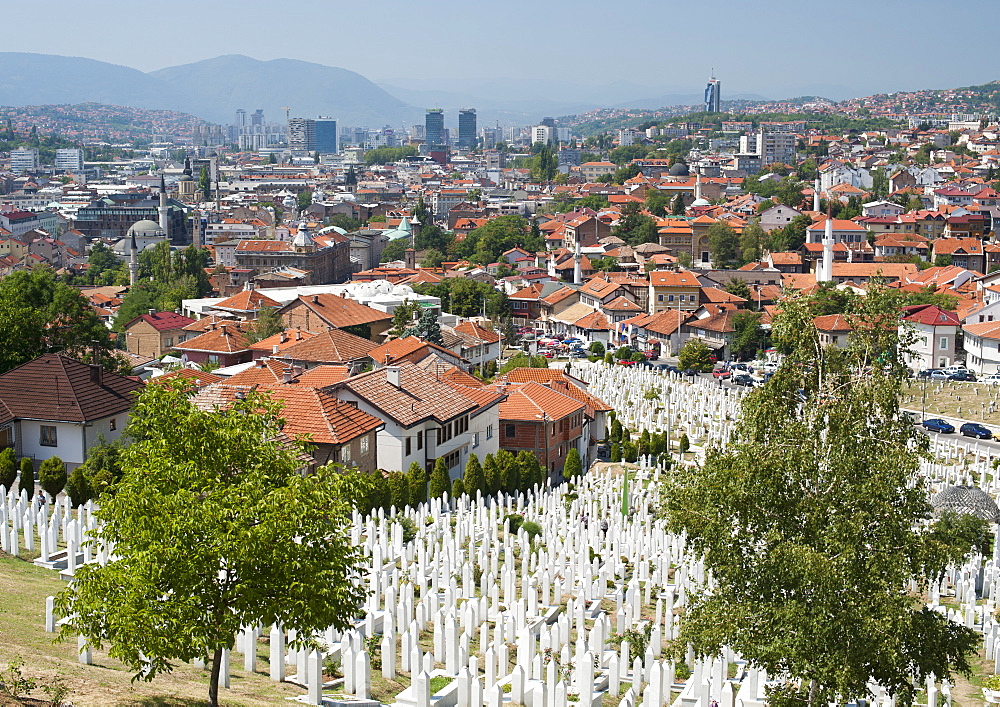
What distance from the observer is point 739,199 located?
120375mm

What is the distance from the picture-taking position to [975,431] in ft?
138

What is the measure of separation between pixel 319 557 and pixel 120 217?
13200 cm

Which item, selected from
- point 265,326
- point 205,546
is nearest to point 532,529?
point 205,546

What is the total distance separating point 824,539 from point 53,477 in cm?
1573

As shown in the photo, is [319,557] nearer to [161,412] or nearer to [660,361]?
[161,412]

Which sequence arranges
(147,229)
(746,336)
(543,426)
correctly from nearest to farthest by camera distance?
1. (543,426)
2. (746,336)
3. (147,229)

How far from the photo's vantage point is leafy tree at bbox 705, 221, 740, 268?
92.9 metres

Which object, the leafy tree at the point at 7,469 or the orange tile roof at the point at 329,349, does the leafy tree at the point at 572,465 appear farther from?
the leafy tree at the point at 7,469

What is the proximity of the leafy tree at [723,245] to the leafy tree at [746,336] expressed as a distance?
2828 centimetres

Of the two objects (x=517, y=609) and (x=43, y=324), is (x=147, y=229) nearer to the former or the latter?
(x=43, y=324)

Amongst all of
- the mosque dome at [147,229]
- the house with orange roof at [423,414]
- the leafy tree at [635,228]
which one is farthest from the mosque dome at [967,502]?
the mosque dome at [147,229]

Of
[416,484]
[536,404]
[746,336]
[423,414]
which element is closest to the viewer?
[416,484]

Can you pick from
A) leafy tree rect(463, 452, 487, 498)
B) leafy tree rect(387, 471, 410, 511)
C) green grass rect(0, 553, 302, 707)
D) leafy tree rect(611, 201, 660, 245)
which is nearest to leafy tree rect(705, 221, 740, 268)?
leafy tree rect(611, 201, 660, 245)

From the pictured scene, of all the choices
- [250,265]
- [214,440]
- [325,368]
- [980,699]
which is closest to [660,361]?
[325,368]
